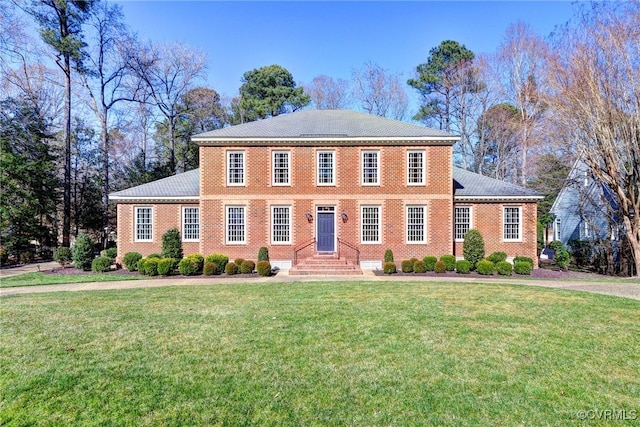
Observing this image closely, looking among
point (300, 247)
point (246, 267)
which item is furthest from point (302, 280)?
point (300, 247)

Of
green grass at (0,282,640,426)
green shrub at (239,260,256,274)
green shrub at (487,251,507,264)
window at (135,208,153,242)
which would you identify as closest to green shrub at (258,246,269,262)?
green shrub at (239,260,256,274)

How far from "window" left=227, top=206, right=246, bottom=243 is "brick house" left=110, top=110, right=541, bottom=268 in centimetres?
5

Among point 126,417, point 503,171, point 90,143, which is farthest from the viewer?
point 503,171

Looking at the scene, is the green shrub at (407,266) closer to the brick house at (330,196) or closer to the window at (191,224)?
the brick house at (330,196)

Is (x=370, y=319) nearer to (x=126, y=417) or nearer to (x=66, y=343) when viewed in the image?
(x=126, y=417)

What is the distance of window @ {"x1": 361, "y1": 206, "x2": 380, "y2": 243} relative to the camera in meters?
16.8

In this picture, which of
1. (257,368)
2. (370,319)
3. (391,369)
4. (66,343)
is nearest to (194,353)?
(257,368)

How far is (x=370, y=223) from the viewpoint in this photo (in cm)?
1688

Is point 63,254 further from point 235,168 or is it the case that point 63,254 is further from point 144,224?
point 235,168

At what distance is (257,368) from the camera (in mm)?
4535

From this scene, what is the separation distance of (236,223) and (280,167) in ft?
12.5

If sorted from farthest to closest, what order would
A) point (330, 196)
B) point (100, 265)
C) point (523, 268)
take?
1. point (330, 196)
2. point (100, 265)
3. point (523, 268)

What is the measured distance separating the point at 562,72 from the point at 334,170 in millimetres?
11510

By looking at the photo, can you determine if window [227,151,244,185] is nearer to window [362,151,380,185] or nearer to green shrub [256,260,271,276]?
green shrub [256,260,271,276]
